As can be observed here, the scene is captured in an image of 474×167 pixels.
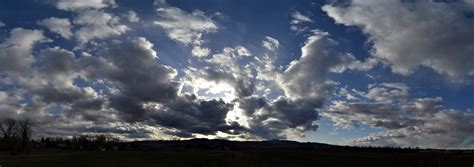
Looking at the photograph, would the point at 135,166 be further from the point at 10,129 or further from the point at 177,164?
the point at 10,129

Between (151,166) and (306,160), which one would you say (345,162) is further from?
(151,166)

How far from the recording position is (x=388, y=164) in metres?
94.1

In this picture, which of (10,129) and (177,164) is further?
(10,129)

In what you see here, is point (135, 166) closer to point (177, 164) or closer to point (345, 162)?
point (177, 164)

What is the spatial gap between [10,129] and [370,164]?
382 feet

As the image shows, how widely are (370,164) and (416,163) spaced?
859cm

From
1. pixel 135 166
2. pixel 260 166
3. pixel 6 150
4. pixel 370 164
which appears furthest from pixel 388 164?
pixel 6 150

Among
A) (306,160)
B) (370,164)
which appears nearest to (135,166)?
(306,160)

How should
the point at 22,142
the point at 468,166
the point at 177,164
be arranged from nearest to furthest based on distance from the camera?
the point at 468,166 < the point at 177,164 < the point at 22,142

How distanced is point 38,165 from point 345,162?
5962 centimetres

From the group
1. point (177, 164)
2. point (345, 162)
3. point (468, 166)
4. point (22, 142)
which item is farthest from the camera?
point (22, 142)

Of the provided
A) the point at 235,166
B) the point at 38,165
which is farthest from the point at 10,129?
the point at 235,166

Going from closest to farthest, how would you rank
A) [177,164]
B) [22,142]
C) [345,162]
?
[177,164], [345,162], [22,142]

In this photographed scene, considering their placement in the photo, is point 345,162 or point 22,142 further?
point 22,142
